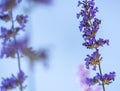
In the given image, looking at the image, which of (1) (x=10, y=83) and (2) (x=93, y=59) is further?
(2) (x=93, y=59)

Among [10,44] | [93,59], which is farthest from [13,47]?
[93,59]

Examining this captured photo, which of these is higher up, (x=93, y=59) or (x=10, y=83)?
(x=93, y=59)

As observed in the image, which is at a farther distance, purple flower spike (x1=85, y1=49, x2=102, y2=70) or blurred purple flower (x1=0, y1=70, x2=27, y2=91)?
purple flower spike (x1=85, y1=49, x2=102, y2=70)

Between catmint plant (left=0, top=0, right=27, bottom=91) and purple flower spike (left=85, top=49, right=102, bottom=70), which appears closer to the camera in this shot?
catmint plant (left=0, top=0, right=27, bottom=91)

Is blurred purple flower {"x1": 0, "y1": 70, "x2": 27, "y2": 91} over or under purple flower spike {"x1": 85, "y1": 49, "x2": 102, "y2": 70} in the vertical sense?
under

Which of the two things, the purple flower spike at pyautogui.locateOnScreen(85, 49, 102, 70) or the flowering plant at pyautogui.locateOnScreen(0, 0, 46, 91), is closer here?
the flowering plant at pyautogui.locateOnScreen(0, 0, 46, 91)

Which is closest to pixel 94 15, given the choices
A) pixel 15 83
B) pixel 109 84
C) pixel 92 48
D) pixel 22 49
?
pixel 92 48

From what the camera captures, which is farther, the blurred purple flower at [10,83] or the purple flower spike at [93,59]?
the purple flower spike at [93,59]

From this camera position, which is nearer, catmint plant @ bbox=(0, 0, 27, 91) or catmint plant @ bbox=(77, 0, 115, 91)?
catmint plant @ bbox=(0, 0, 27, 91)

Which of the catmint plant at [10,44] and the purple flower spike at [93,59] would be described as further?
the purple flower spike at [93,59]

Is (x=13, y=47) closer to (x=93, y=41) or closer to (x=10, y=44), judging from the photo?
(x=10, y=44)

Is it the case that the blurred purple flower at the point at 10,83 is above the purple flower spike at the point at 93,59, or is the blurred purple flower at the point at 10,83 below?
below
